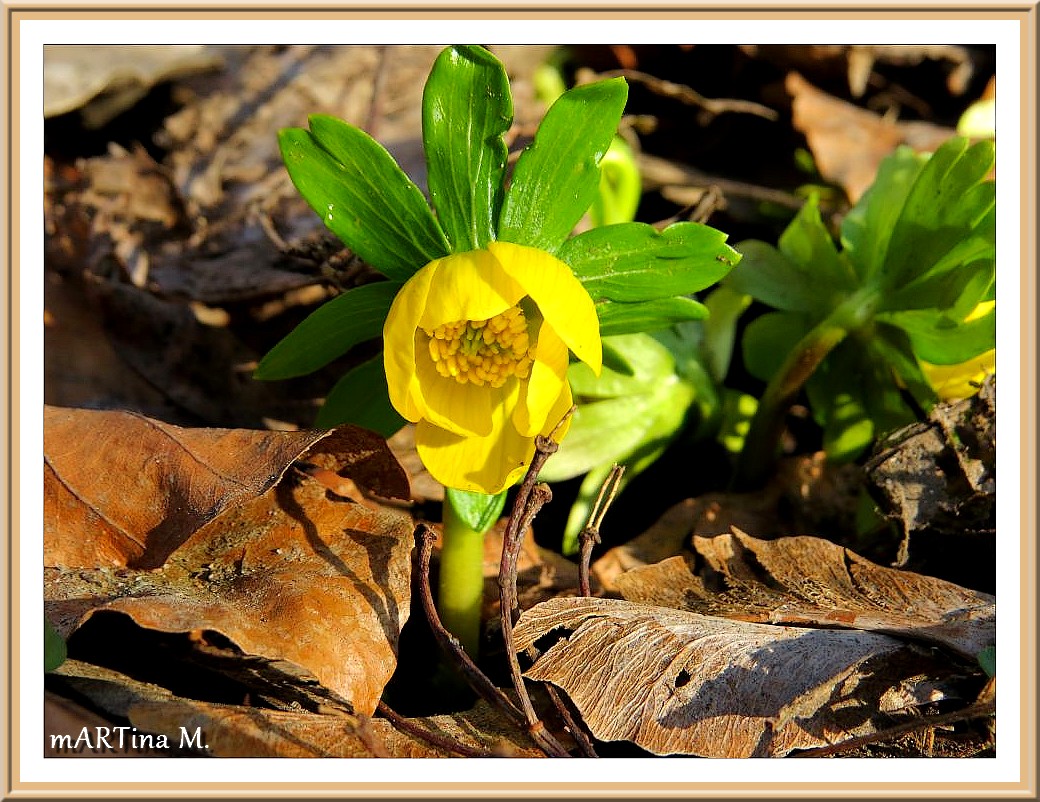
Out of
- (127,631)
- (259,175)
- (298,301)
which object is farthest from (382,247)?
(259,175)

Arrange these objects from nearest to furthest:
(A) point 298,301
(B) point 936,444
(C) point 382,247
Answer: (C) point 382,247 → (B) point 936,444 → (A) point 298,301

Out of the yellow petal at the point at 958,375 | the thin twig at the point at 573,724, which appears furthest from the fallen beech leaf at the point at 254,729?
the yellow petal at the point at 958,375

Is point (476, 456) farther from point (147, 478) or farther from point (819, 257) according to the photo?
point (819, 257)

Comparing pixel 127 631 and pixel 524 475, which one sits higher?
pixel 524 475

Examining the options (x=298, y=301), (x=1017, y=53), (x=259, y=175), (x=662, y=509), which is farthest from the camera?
(x=259, y=175)

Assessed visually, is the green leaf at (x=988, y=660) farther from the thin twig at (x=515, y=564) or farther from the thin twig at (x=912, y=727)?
the thin twig at (x=515, y=564)

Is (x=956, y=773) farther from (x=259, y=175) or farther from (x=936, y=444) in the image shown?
(x=259, y=175)

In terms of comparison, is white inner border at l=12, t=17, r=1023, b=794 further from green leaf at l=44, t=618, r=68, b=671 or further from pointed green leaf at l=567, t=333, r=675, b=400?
pointed green leaf at l=567, t=333, r=675, b=400
